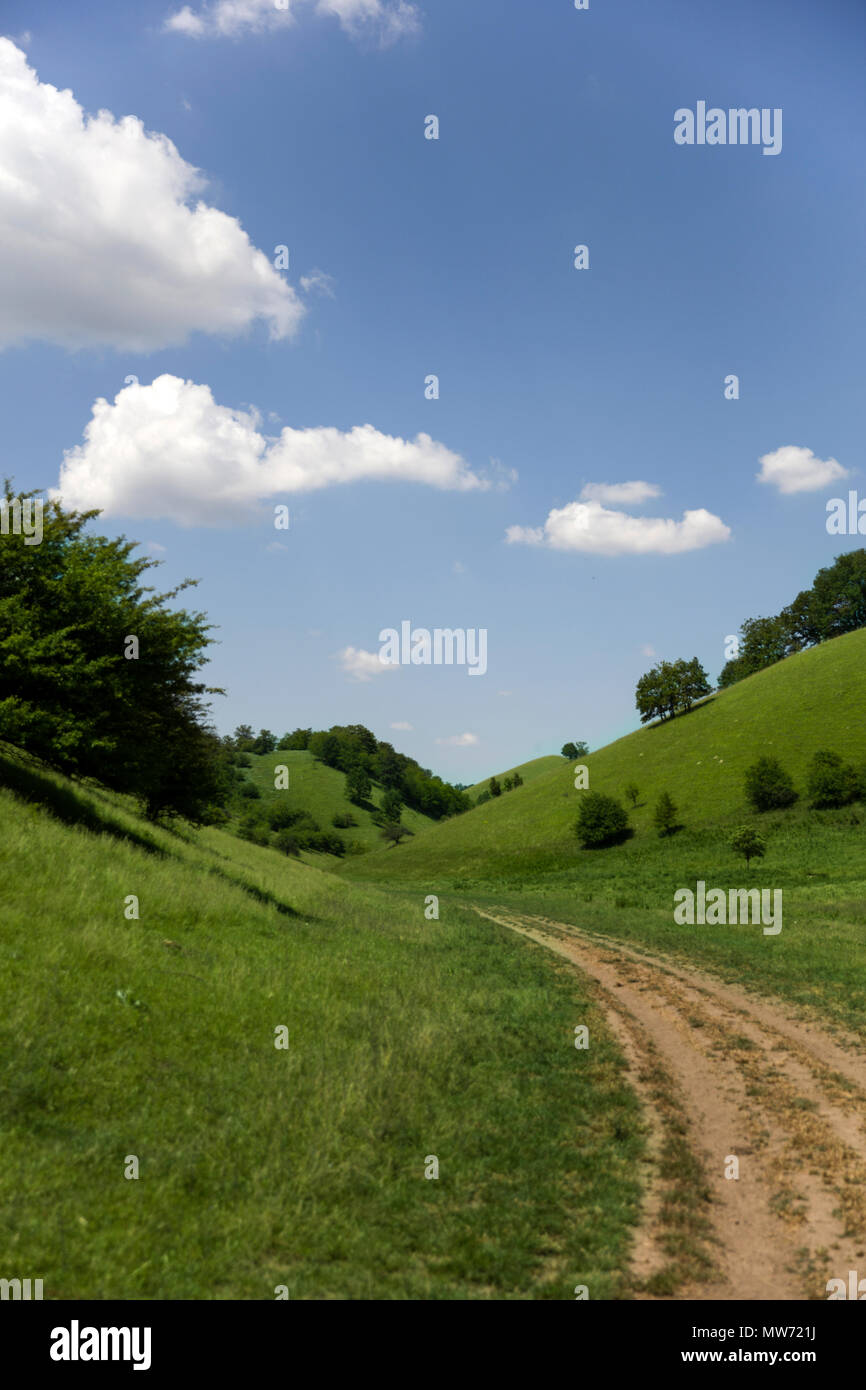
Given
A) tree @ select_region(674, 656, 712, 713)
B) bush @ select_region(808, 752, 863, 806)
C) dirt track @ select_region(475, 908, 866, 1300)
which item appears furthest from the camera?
tree @ select_region(674, 656, 712, 713)

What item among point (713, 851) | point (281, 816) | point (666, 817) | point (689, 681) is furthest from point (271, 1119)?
point (281, 816)

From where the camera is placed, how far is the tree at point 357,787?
573 feet

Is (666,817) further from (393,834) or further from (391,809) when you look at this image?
(391,809)

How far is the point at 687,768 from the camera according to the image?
3509 inches

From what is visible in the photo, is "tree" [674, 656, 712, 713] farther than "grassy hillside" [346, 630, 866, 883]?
Yes

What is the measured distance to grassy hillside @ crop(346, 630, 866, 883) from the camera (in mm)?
79312

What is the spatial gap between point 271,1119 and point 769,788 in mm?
71547

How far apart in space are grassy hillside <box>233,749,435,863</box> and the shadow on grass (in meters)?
107

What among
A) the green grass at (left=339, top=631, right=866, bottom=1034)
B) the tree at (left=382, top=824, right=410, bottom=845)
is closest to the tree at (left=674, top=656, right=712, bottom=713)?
the green grass at (left=339, top=631, right=866, bottom=1034)

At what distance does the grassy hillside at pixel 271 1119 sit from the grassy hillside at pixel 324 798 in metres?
120

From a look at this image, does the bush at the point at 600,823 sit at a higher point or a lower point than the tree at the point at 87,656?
lower

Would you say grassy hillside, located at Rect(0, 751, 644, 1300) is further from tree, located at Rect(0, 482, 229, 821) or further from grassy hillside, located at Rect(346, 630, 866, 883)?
grassy hillside, located at Rect(346, 630, 866, 883)

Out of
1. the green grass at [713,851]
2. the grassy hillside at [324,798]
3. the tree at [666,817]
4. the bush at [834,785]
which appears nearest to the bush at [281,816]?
the grassy hillside at [324,798]

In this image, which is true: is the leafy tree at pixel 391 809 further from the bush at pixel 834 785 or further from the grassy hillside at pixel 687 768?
the bush at pixel 834 785
